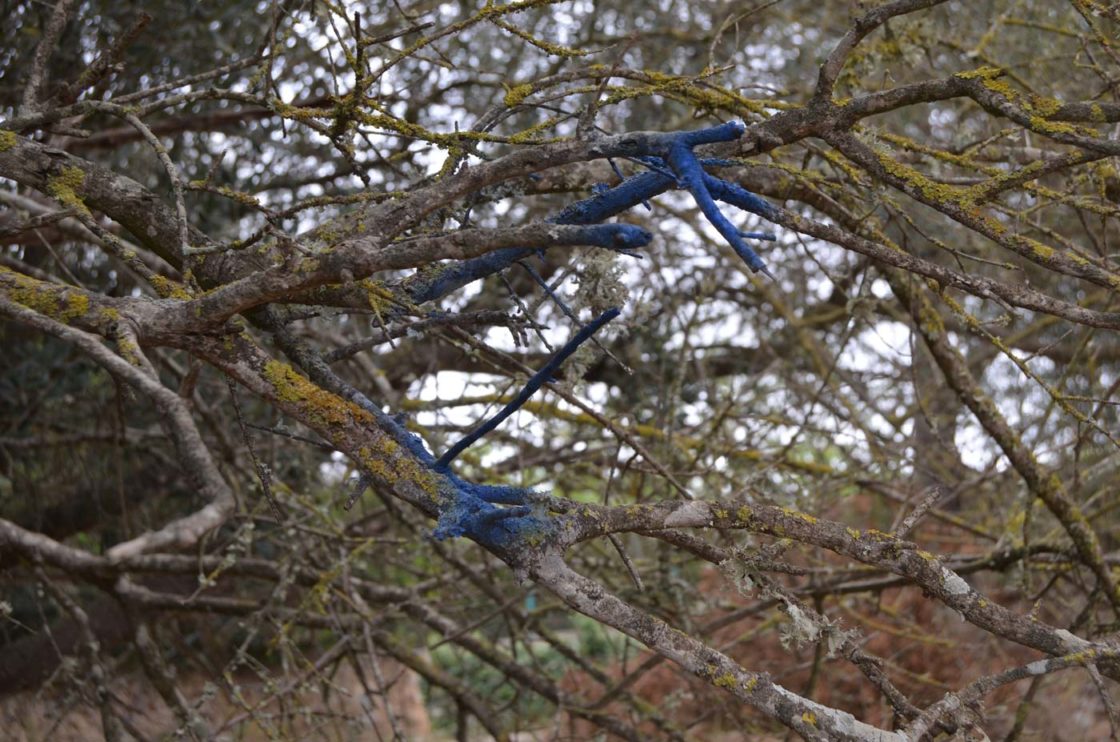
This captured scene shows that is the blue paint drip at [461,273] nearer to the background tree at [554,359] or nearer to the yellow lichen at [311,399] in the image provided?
the background tree at [554,359]

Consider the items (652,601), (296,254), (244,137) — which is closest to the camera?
(296,254)

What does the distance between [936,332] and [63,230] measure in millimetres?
2401

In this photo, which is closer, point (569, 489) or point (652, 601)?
point (652, 601)

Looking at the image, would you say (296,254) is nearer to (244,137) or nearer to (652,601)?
(652,601)

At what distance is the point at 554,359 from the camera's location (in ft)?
5.32

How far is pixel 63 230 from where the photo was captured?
3070mm

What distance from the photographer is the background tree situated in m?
1.66

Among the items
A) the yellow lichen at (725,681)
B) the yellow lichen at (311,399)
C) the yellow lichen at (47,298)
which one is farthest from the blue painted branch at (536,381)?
the yellow lichen at (47,298)

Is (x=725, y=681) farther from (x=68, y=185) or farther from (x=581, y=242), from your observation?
(x=68, y=185)

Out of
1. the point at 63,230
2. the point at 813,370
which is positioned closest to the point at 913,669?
the point at 813,370

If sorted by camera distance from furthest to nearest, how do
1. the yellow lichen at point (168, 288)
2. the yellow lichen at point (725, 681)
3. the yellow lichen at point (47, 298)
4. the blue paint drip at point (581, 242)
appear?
the yellow lichen at point (168, 288) < the yellow lichen at point (47, 298) < the yellow lichen at point (725, 681) < the blue paint drip at point (581, 242)

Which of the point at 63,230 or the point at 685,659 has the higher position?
the point at 63,230

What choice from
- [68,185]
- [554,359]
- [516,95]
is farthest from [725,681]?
[68,185]

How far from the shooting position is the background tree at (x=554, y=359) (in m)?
1.66
